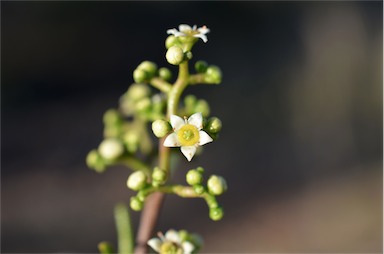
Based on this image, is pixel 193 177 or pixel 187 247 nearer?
pixel 193 177

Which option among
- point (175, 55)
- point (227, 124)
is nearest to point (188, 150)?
point (175, 55)

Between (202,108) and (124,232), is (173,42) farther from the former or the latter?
(124,232)

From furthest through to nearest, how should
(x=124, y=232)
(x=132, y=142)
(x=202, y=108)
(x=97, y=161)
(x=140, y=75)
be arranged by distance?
1. (x=97, y=161)
2. (x=132, y=142)
3. (x=202, y=108)
4. (x=124, y=232)
5. (x=140, y=75)

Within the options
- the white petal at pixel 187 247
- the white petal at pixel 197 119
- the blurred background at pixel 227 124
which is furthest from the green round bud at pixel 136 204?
the blurred background at pixel 227 124

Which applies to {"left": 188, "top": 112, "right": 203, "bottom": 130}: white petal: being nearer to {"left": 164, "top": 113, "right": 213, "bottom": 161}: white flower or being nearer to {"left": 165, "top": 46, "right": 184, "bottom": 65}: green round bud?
{"left": 164, "top": 113, "right": 213, "bottom": 161}: white flower

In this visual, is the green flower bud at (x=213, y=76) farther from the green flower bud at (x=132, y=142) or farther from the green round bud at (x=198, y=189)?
the green flower bud at (x=132, y=142)

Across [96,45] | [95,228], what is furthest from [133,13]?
[95,228]
